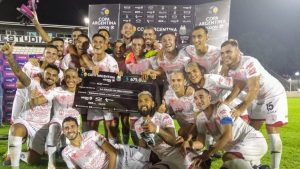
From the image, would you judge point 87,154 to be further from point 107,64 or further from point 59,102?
point 107,64

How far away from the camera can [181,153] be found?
15.8 feet

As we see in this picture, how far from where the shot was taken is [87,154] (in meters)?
4.86

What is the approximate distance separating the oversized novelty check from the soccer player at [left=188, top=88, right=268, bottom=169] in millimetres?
1327

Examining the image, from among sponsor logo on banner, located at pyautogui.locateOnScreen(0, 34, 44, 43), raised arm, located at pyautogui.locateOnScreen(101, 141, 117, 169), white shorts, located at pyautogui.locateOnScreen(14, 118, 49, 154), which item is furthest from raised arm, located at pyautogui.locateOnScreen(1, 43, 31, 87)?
sponsor logo on banner, located at pyautogui.locateOnScreen(0, 34, 44, 43)

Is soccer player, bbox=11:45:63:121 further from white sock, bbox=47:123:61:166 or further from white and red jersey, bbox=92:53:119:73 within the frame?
white sock, bbox=47:123:61:166

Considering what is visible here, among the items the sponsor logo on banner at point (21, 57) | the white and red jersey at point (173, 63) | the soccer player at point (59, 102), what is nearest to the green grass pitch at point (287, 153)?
the soccer player at point (59, 102)

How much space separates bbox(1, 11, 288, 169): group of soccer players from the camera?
4.60 meters

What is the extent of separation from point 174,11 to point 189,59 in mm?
5098

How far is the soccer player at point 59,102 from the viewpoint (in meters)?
5.55

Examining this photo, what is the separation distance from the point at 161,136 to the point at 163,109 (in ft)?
1.53

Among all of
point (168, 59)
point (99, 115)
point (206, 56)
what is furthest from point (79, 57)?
point (206, 56)

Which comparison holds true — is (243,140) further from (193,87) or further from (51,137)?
(51,137)

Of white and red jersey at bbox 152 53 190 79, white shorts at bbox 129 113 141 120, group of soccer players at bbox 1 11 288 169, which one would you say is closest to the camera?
group of soccer players at bbox 1 11 288 169

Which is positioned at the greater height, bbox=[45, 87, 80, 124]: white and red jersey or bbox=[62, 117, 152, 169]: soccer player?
bbox=[45, 87, 80, 124]: white and red jersey
